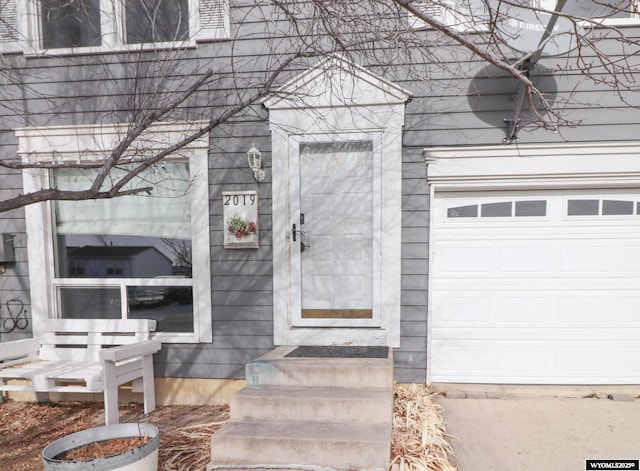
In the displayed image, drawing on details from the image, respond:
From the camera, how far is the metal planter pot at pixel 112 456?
6.43 feet

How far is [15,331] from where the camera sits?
390 cm

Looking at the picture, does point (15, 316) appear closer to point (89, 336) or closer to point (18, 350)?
point (18, 350)

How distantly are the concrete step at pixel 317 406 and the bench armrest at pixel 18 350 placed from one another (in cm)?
238

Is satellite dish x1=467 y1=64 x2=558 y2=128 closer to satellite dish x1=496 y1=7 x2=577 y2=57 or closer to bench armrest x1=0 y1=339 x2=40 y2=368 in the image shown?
satellite dish x1=496 y1=7 x2=577 y2=57

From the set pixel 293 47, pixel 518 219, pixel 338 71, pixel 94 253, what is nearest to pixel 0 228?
pixel 94 253

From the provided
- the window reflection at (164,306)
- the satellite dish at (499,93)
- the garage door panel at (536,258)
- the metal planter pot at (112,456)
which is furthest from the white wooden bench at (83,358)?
the satellite dish at (499,93)

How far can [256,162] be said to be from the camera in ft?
11.5

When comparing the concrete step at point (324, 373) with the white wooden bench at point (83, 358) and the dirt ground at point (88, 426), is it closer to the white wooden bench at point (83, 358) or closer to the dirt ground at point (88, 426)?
the dirt ground at point (88, 426)

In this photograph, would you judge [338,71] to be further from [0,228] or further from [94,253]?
[0,228]

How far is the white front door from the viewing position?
3586mm

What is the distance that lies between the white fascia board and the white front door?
681 mm

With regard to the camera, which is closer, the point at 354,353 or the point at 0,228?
the point at 354,353

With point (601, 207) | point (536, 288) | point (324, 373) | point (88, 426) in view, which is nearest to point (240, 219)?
point (324, 373)

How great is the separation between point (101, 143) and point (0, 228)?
1.37 metres
